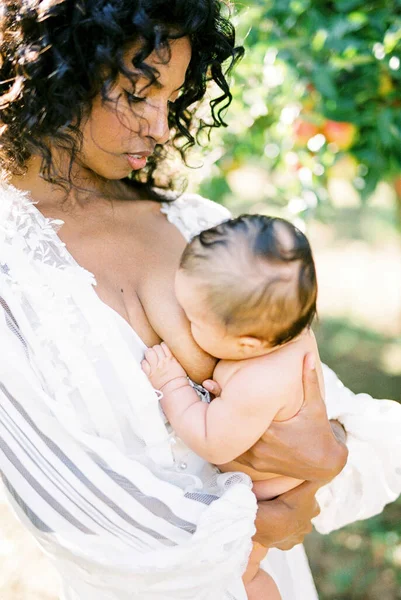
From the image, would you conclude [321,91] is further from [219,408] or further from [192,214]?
[219,408]

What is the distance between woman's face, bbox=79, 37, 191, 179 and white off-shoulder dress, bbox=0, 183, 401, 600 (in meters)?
0.20

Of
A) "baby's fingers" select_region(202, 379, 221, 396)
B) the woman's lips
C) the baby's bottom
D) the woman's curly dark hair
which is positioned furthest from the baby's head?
the baby's bottom

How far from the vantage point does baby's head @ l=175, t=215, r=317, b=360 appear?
5.05 ft

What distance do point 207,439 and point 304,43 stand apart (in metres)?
1.42

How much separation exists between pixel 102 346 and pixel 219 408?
27cm

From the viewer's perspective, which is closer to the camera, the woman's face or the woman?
the woman

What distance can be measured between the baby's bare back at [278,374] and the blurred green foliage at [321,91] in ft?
3.44

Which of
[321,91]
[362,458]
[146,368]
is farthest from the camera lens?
[321,91]

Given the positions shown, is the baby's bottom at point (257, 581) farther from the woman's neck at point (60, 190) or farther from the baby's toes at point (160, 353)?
the woman's neck at point (60, 190)

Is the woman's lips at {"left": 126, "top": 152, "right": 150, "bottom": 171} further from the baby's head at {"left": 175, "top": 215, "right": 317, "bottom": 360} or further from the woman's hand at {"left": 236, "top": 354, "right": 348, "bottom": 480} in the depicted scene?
the woman's hand at {"left": 236, "top": 354, "right": 348, "bottom": 480}

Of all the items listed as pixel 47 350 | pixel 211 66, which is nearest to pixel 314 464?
pixel 47 350

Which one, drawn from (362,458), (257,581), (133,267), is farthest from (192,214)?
Result: (257,581)

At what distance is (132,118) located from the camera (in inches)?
67.1

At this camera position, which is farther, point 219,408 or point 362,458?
point 362,458
